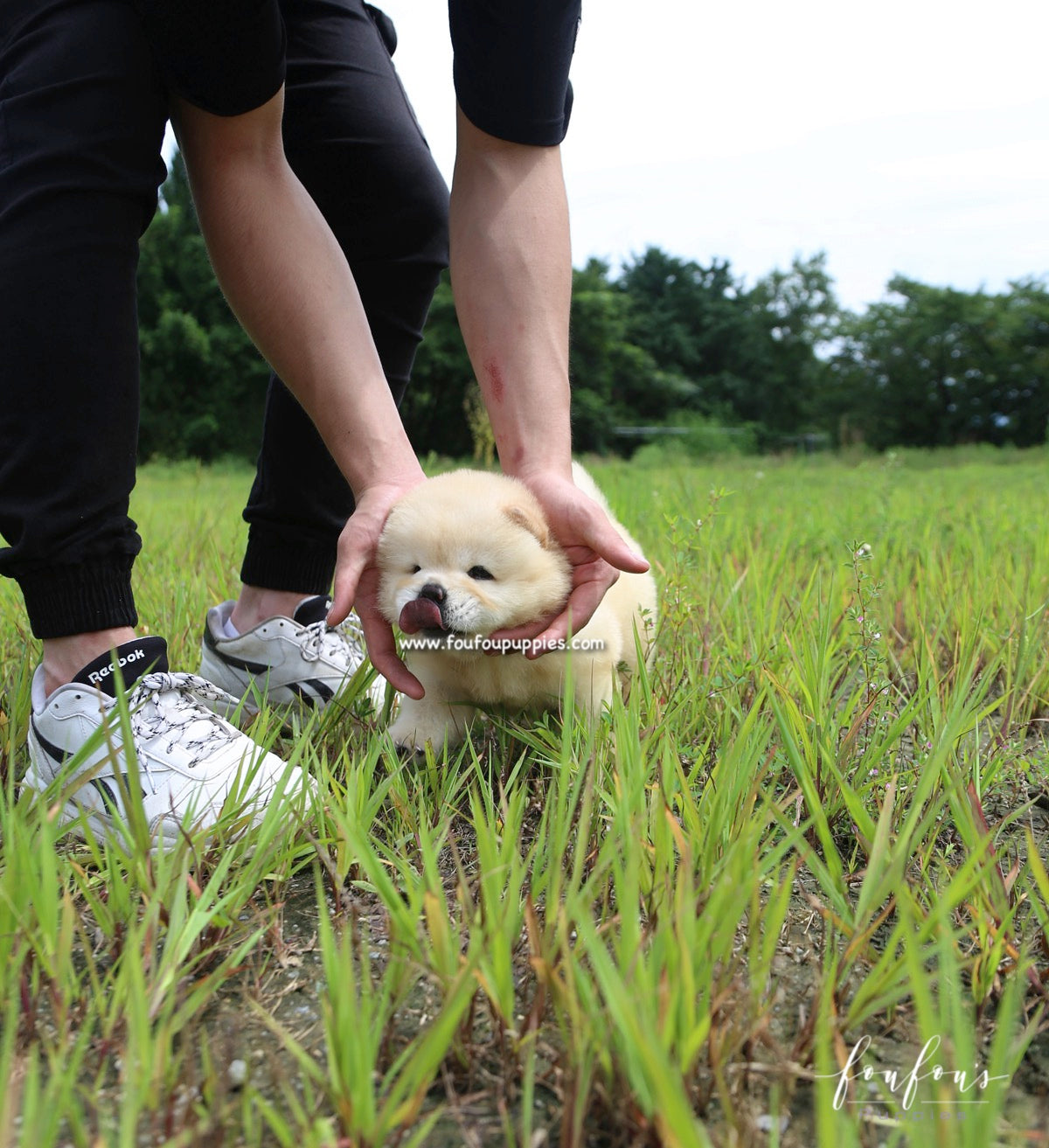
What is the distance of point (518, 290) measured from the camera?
1452 mm

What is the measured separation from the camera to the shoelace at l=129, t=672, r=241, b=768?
1.21 m

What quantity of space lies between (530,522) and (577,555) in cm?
11

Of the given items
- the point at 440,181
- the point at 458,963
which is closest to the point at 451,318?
the point at 440,181

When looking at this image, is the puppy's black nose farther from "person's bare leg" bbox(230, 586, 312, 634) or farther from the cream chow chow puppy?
"person's bare leg" bbox(230, 586, 312, 634)

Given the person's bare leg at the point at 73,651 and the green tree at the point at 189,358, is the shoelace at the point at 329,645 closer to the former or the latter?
the person's bare leg at the point at 73,651

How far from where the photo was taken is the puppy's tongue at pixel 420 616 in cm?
126

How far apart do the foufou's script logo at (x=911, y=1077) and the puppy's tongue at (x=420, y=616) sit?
0.72 metres

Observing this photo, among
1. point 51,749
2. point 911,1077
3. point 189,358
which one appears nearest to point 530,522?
point 51,749

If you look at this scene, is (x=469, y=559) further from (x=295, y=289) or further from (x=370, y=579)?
(x=295, y=289)

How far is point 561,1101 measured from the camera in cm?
70

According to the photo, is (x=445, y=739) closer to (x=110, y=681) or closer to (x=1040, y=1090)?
(x=110, y=681)

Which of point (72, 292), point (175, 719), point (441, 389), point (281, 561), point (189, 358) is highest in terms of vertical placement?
point (189, 358)

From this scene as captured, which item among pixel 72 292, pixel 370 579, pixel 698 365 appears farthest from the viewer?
pixel 698 365

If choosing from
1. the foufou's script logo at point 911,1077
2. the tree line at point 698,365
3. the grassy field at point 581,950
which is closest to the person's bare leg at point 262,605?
the grassy field at point 581,950
